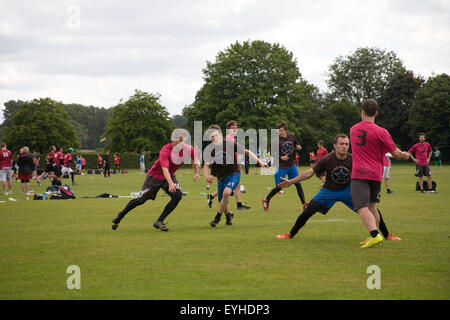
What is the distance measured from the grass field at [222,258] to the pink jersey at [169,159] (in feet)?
4.04

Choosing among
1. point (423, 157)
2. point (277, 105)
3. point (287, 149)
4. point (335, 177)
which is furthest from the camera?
point (277, 105)

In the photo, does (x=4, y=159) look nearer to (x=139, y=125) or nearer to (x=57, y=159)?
(x=57, y=159)

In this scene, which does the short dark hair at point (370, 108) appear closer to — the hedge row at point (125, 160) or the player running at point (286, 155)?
the player running at point (286, 155)

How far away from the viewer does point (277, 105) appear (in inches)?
2630

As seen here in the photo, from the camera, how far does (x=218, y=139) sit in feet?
38.5

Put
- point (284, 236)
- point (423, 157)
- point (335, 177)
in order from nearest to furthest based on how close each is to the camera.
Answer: point (335, 177)
point (284, 236)
point (423, 157)

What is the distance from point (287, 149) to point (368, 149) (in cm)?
704

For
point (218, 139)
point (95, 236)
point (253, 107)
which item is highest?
point (253, 107)

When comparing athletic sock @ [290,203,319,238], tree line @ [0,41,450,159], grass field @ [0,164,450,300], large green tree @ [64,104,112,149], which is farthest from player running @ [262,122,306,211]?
large green tree @ [64,104,112,149]

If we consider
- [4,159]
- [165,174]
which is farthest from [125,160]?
[165,174]

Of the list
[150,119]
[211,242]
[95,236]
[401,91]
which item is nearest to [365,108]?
[211,242]

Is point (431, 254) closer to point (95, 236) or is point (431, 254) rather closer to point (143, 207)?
point (95, 236)

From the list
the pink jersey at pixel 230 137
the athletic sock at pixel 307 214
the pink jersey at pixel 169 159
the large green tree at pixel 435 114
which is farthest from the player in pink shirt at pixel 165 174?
the large green tree at pixel 435 114
